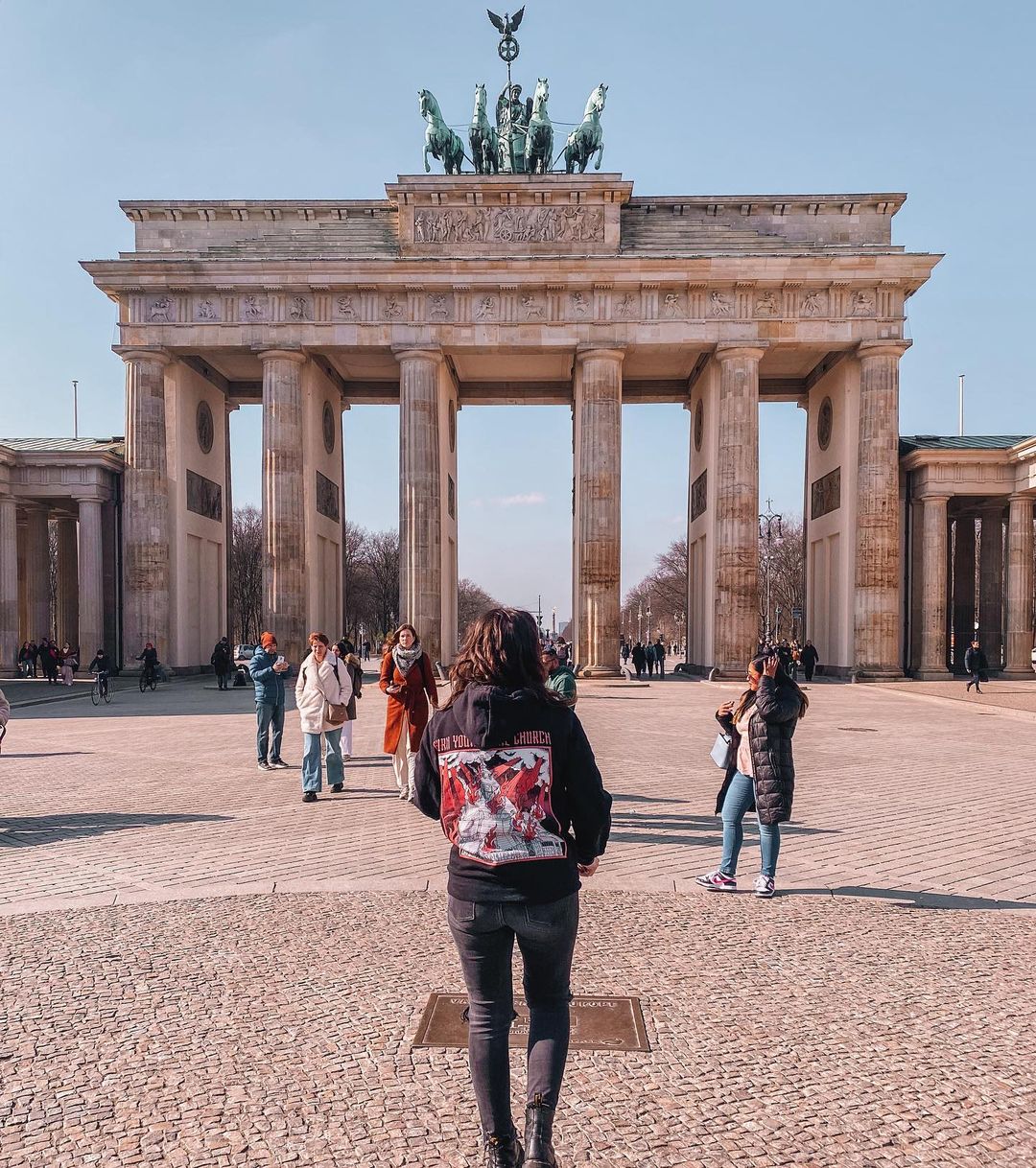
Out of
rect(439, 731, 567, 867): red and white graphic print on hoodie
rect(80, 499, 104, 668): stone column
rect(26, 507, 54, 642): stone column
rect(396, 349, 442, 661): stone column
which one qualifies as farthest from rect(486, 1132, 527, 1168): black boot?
rect(26, 507, 54, 642): stone column

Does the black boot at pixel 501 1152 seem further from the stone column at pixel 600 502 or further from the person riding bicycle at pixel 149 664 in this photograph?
the stone column at pixel 600 502

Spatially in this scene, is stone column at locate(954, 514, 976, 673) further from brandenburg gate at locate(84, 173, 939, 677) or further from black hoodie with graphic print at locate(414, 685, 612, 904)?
black hoodie with graphic print at locate(414, 685, 612, 904)

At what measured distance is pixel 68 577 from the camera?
139ft

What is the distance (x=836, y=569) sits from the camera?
3578cm

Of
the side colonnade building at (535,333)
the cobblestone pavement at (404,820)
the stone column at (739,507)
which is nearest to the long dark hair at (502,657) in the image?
the cobblestone pavement at (404,820)

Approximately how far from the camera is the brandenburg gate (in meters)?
33.3

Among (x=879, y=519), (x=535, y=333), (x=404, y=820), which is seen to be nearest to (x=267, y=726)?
(x=404, y=820)

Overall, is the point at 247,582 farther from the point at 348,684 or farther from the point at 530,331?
the point at 348,684

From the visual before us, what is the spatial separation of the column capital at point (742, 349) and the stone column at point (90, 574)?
25.6m

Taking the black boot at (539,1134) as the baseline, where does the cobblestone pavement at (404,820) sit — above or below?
below

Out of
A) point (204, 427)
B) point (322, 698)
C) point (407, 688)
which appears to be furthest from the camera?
point (204, 427)

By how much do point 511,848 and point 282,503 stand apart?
108 feet

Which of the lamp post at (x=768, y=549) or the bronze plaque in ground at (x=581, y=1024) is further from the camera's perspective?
the lamp post at (x=768, y=549)

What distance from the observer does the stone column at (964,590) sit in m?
39.8
